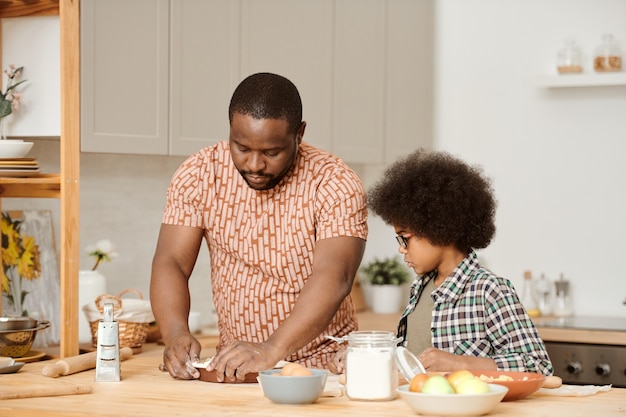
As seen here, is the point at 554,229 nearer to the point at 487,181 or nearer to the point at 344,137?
the point at 344,137

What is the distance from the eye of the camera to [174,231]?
257cm

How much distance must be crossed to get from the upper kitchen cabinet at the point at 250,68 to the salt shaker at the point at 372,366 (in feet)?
4.59

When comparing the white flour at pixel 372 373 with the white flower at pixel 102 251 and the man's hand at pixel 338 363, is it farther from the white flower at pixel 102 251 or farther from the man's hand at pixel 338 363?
the white flower at pixel 102 251

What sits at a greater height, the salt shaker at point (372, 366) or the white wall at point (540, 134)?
the white wall at point (540, 134)

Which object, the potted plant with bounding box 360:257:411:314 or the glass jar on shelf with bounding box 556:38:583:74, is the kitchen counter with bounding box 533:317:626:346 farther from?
the glass jar on shelf with bounding box 556:38:583:74

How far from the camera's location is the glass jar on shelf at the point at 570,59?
4277mm

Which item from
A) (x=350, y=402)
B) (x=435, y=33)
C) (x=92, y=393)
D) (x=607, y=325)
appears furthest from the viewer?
(x=435, y=33)

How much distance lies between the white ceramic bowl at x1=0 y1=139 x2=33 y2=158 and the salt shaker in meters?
1.20

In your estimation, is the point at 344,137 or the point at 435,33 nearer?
the point at 344,137

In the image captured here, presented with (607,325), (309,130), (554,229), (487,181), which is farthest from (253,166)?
(554,229)

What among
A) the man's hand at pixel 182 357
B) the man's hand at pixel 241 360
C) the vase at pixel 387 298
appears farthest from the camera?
the vase at pixel 387 298

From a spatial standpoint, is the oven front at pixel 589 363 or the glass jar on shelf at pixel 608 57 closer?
the oven front at pixel 589 363

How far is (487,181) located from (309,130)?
1558 millimetres

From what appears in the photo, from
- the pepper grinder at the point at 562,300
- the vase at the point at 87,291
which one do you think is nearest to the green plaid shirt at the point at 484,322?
the vase at the point at 87,291
